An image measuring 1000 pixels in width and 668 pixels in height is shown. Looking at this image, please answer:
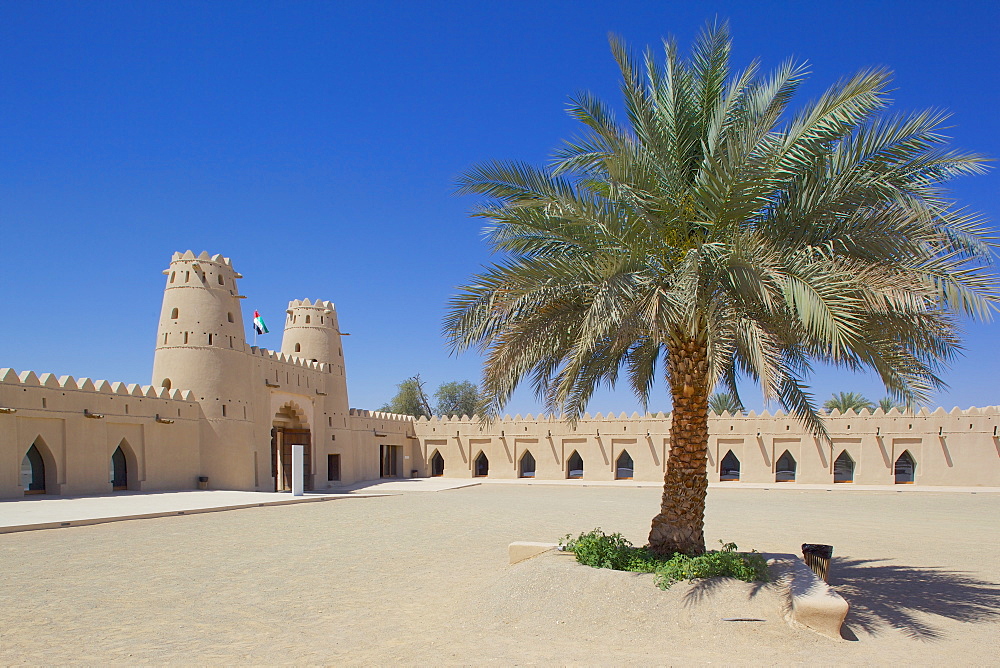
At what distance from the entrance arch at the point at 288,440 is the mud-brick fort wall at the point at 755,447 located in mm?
9718

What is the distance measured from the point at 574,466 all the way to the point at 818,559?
3194 centimetres

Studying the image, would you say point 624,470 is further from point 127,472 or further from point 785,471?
point 127,472

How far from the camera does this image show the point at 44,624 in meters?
7.08

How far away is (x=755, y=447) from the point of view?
32.2m

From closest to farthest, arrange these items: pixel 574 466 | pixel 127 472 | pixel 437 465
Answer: pixel 127 472 < pixel 574 466 < pixel 437 465

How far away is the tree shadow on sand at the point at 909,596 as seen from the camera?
24.1ft

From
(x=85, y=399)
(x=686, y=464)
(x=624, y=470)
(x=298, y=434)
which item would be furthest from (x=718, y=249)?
(x=624, y=470)

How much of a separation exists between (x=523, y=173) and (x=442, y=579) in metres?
5.36

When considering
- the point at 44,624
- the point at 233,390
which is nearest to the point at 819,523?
the point at 44,624

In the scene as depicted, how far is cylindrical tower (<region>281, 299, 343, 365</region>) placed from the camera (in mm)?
33781

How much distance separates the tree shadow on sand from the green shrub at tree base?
1064mm

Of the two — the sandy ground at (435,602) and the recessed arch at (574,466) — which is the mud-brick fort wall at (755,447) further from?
the sandy ground at (435,602)

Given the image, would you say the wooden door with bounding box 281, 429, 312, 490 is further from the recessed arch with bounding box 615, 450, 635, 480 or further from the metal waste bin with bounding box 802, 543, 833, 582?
the metal waste bin with bounding box 802, 543, 833, 582

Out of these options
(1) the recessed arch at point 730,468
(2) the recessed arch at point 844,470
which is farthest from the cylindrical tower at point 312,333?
(2) the recessed arch at point 844,470
